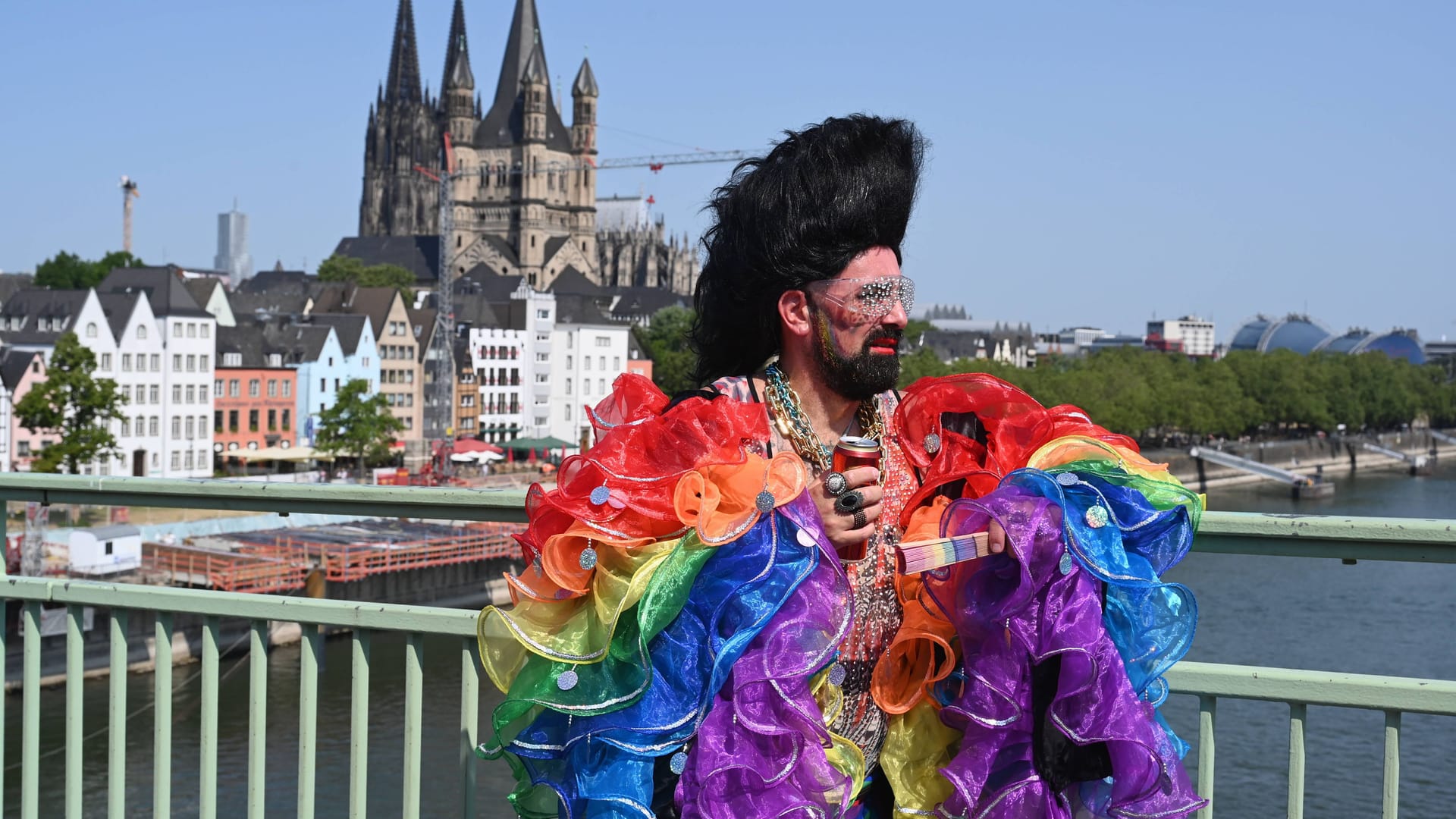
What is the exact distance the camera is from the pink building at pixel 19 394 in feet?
126

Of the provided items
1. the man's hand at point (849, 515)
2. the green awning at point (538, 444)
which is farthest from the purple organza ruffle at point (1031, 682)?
the green awning at point (538, 444)

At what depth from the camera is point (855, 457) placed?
229 centimetres

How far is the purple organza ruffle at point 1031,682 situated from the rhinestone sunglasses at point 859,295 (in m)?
0.33

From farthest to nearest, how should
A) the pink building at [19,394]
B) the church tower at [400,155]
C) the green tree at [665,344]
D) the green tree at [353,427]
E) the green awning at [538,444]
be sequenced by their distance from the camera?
the church tower at [400,155]
the green tree at [665,344]
the green awning at [538,444]
the green tree at [353,427]
the pink building at [19,394]

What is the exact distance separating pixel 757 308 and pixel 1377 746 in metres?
14.9

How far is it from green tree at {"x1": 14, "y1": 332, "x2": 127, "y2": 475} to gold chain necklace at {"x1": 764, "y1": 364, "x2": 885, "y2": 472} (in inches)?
1353

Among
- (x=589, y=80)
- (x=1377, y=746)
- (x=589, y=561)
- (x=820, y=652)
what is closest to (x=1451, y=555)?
(x=820, y=652)

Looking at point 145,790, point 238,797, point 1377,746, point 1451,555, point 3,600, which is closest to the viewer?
point 1451,555

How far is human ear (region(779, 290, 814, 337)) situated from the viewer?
2408mm

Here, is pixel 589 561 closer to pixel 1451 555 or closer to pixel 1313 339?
A: pixel 1451 555

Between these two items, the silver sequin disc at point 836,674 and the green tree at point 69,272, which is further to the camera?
the green tree at point 69,272

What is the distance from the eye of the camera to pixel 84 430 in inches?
1359

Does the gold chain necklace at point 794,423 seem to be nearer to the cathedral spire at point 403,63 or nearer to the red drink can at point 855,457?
the red drink can at point 855,457

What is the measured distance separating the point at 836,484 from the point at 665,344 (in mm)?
75261
